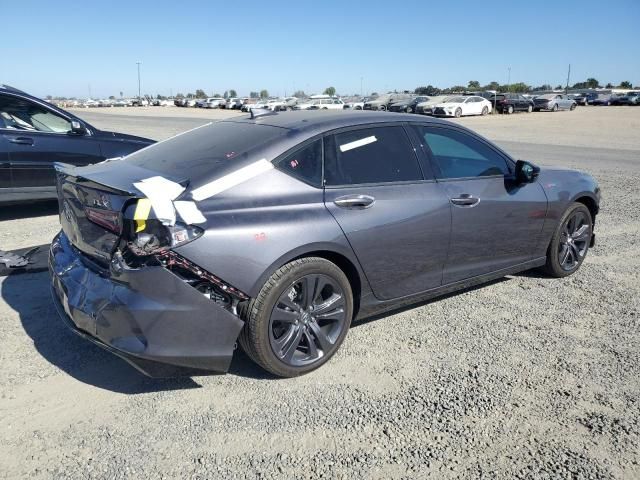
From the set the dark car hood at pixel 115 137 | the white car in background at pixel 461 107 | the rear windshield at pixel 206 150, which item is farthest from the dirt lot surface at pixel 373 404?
the white car in background at pixel 461 107

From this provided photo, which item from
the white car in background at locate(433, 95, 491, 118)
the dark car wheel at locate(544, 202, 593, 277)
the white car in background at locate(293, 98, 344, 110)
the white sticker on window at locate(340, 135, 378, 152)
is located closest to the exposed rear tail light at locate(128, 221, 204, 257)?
the white sticker on window at locate(340, 135, 378, 152)

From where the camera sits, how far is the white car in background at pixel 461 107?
129ft

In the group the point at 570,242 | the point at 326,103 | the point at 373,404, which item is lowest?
the point at 373,404

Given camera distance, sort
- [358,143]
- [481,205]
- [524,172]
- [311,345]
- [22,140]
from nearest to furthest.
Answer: [311,345]
[358,143]
[481,205]
[524,172]
[22,140]

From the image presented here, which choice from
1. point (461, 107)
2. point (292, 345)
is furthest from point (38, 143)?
point (461, 107)

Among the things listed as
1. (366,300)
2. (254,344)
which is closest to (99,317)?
(254,344)

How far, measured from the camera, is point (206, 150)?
3805 millimetres

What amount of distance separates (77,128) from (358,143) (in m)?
5.07

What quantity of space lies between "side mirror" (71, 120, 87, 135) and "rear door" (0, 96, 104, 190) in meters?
0.06

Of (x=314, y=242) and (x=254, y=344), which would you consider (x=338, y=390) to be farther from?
(x=314, y=242)

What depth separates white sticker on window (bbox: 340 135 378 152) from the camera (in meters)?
3.88

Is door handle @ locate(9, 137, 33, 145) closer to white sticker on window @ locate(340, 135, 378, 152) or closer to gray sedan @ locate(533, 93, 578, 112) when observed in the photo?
white sticker on window @ locate(340, 135, 378, 152)

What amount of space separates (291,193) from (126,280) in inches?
43.2

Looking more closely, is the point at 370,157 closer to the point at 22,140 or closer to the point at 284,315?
the point at 284,315
